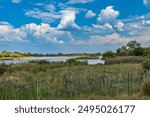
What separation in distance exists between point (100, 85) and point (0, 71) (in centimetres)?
1070

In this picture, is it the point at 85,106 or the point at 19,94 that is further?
the point at 19,94

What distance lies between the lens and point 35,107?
7824 millimetres

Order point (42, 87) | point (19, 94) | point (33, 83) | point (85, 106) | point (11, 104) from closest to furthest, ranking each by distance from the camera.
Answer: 1. point (85, 106)
2. point (11, 104)
3. point (19, 94)
4. point (42, 87)
5. point (33, 83)

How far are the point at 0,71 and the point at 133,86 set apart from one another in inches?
458

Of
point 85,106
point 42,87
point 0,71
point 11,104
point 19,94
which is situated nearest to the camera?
point 85,106

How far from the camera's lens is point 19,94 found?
12.7 m

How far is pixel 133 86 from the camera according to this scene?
44.8ft

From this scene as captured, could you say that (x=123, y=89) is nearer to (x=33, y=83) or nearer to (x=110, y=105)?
(x=33, y=83)

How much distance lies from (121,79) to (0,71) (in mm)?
10031

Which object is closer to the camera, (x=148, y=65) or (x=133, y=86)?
(x=133, y=86)

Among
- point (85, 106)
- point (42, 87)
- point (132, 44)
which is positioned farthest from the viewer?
point (132, 44)

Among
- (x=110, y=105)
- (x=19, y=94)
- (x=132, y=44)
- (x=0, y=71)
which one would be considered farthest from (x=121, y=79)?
(x=132, y=44)

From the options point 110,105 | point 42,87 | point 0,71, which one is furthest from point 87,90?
point 0,71

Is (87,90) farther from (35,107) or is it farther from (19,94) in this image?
(35,107)
